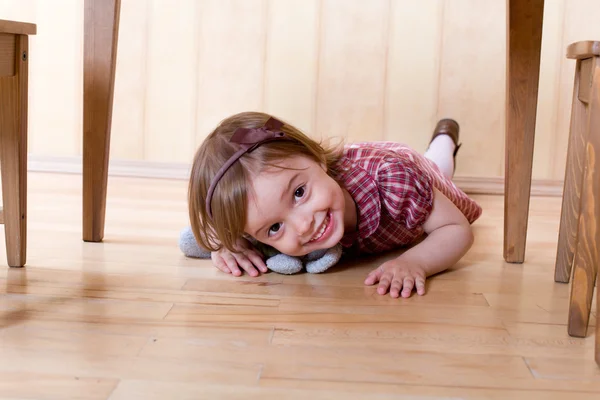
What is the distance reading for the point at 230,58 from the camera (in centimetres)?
231

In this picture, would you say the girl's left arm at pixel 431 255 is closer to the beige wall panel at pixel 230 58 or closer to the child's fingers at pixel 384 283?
the child's fingers at pixel 384 283

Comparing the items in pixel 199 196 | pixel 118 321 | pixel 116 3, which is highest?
pixel 116 3

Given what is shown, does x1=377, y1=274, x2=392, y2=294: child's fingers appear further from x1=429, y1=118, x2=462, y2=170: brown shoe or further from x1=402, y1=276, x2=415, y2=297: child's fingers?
x1=429, y1=118, x2=462, y2=170: brown shoe

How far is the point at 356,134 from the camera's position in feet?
7.52

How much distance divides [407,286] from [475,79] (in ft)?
4.25

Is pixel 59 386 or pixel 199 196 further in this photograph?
pixel 199 196

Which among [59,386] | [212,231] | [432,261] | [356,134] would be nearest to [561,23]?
[356,134]

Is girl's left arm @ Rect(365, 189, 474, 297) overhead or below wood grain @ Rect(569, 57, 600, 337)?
below

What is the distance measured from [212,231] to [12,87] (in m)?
0.39

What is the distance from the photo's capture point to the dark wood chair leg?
1120mm

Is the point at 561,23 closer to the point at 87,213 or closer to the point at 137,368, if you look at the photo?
the point at 87,213

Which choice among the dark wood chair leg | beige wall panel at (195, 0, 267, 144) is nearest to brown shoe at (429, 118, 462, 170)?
beige wall panel at (195, 0, 267, 144)

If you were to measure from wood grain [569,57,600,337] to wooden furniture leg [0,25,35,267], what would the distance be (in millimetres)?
814

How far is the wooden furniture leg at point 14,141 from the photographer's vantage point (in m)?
1.09
